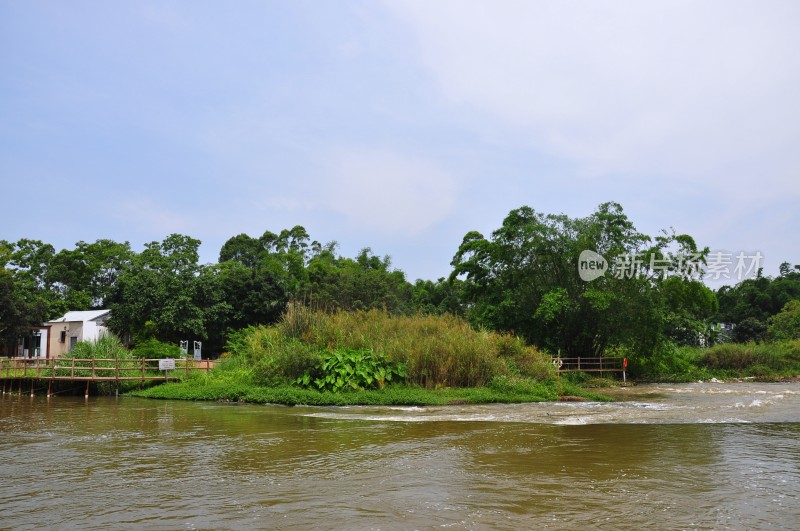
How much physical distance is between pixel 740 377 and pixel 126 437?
→ 3151 centimetres

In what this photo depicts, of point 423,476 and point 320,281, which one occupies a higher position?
point 320,281

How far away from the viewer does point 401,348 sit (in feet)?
64.5

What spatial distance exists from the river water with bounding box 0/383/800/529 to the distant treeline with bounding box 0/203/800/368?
12475 mm

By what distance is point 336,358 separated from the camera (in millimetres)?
19297

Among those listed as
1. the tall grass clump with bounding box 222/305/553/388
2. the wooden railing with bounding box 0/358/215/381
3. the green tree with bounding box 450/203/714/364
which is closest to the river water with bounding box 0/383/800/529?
the tall grass clump with bounding box 222/305/553/388

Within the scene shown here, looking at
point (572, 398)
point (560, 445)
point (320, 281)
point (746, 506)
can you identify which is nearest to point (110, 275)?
point (320, 281)

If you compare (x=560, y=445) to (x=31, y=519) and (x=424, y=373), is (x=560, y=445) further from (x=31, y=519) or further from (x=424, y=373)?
(x=424, y=373)

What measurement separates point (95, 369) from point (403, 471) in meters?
17.8

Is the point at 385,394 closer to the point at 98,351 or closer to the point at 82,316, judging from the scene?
the point at 98,351

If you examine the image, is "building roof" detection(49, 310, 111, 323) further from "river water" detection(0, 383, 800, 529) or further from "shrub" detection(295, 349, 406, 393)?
"river water" detection(0, 383, 800, 529)

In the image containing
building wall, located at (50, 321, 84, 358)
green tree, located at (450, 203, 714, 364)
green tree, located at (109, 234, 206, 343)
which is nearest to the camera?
green tree, located at (450, 203, 714, 364)

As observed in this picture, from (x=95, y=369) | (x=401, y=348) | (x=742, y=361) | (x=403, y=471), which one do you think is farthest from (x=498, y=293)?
(x=403, y=471)

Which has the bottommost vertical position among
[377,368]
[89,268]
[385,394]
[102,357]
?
[385,394]

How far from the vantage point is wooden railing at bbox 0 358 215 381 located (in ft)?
71.4
